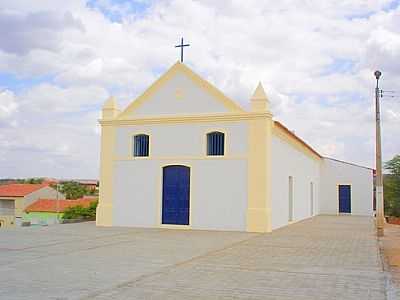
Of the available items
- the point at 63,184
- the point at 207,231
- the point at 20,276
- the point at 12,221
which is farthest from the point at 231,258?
the point at 63,184

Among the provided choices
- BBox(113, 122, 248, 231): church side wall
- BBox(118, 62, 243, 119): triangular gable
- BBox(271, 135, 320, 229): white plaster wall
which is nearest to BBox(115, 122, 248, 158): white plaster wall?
BBox(113, 122, 248, 231): church side wall

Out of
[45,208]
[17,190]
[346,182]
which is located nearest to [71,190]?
[17,190]

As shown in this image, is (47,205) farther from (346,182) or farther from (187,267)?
(187,267)

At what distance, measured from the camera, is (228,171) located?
2023 centimetres

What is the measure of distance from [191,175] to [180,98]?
124 inches

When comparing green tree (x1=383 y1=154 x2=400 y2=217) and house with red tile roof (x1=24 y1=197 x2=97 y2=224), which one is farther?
house with red tile roof (x1=24 y1=197 x2=97 y2=224)

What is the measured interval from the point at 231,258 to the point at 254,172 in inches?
323

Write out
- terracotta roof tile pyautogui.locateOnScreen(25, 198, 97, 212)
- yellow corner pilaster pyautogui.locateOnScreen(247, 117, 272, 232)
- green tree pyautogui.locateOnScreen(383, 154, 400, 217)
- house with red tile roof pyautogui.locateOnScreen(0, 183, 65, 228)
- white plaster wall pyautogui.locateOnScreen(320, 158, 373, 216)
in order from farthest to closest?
terracotta roof tile pyautogui.locateOnScreen(25, 198, 97, 212) < house with red tile roof pyautogui.locateOnScreen(0, 183, 65, 228) < white plaster wall pyautogui.locateOnScreen(320, 158, 373, 216) < green tree pyautogui.locateOnScreen(383, 154, 400, 217) < yellow corner pilaster pyautogui.locateOnScreen(247, 117, 272, 232)

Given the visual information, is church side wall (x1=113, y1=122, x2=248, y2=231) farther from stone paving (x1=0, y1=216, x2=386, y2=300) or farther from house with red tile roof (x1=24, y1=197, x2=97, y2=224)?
house with red tile roof (x1=24, y1=197, x2=97, y2=224)

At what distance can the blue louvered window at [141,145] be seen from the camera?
72.5 feet

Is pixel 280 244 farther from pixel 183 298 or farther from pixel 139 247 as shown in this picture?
pixel 183 298

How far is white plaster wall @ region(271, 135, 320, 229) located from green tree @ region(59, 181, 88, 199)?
4258cm

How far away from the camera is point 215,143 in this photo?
20875mm

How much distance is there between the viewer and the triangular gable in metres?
20.7
